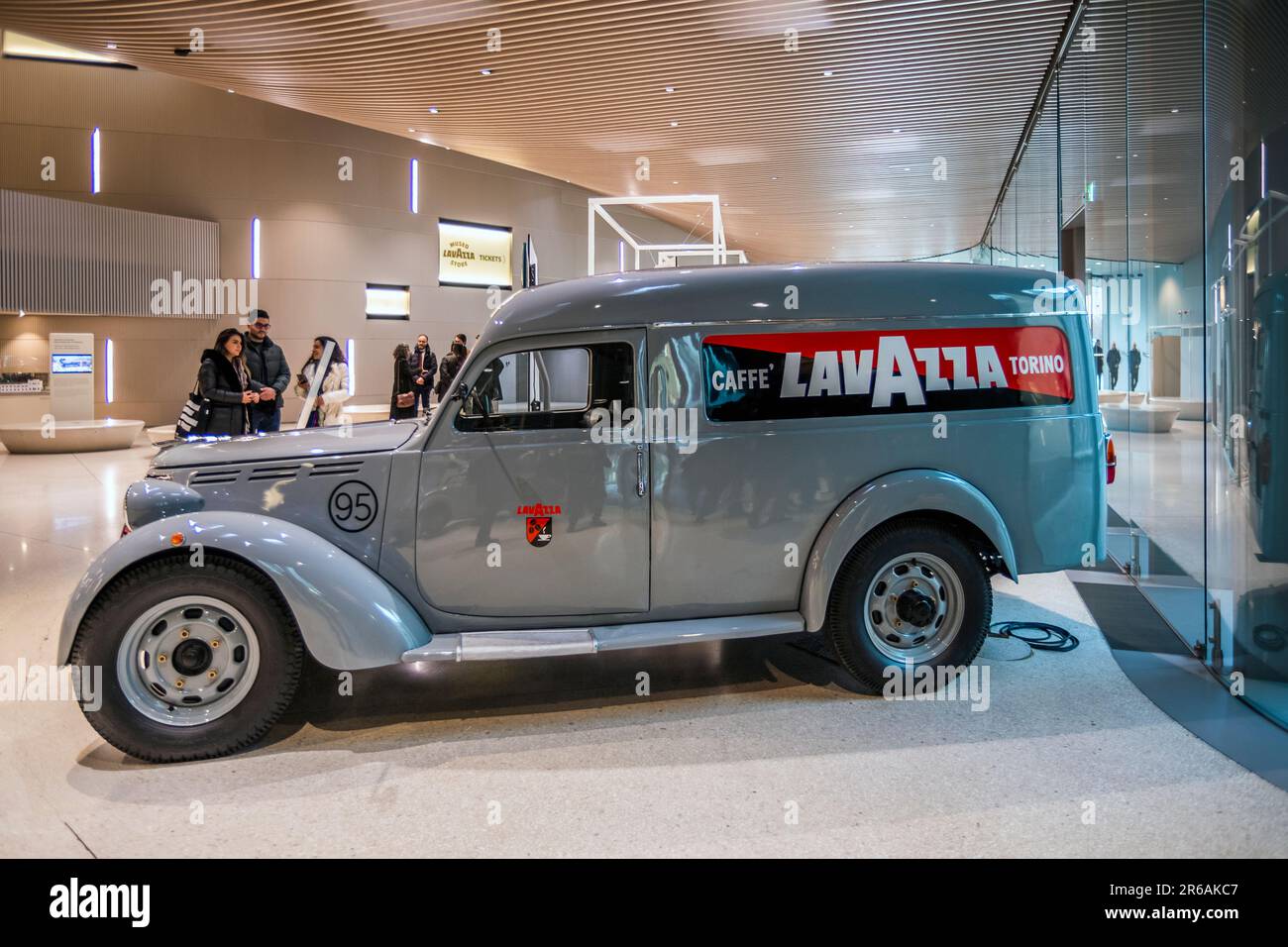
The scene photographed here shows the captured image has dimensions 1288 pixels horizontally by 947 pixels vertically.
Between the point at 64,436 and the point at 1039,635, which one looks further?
the point at 64,436

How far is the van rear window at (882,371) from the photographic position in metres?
4.43

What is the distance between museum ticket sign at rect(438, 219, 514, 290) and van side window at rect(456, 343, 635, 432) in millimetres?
21195

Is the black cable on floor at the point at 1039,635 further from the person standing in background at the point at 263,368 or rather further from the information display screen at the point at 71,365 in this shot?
the information display screen at the point at 71,365

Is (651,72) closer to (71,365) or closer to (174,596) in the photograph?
(174,596)

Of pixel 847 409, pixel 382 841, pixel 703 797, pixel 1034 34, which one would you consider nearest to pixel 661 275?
pixel 847 409

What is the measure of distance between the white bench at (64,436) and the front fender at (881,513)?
53.9 feet

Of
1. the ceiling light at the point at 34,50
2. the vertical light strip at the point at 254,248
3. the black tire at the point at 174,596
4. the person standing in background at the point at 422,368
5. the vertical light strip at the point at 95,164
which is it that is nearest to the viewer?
the black tire at the point at 174,596

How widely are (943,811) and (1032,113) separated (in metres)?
13.1

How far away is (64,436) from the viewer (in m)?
16.5

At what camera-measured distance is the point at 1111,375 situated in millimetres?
9891

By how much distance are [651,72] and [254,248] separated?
508 inches

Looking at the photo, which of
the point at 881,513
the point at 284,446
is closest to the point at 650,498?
the point at 881,513

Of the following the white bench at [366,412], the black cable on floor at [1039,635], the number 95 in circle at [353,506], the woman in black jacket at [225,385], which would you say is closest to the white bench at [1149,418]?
the black cable on floor at [1039,635]

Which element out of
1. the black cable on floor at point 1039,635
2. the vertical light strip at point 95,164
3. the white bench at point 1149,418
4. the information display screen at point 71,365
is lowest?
the black cable on floor at point 1039,635
